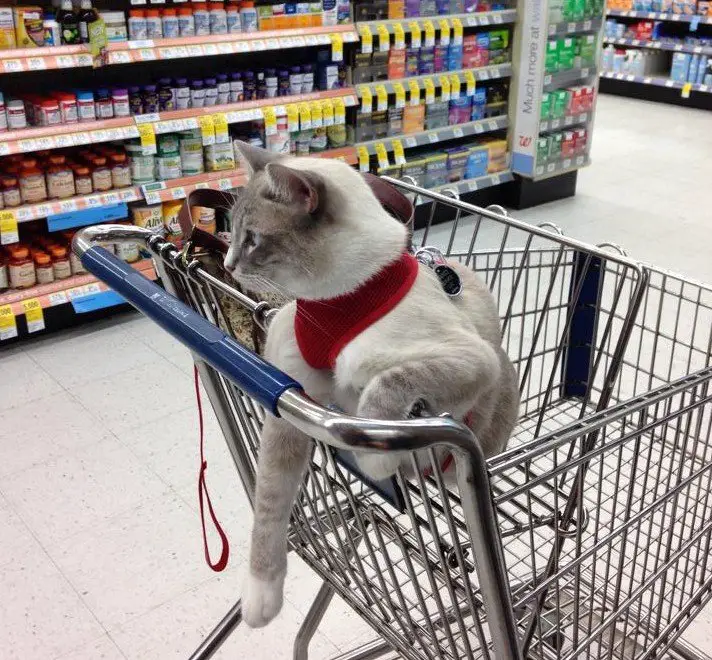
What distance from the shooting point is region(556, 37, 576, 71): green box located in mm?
4945

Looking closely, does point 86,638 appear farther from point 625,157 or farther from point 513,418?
point 625,157

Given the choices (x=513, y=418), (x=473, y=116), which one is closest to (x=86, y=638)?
(x=513, y=418)

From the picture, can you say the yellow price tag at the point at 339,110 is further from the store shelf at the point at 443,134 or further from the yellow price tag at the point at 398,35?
the yellow price tag at the point at 398,35

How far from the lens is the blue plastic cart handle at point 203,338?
85 centimetres

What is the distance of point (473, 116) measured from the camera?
16.3 feet

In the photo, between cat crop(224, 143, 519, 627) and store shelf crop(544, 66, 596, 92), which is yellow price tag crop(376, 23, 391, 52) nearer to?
store shelf crop(544, 66, 596, 92)

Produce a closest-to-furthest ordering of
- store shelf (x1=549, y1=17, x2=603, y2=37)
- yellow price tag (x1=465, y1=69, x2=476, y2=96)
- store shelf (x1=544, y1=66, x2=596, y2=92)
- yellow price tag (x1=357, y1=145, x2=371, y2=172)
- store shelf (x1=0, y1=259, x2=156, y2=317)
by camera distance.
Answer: store shelf (x1=0, y1=259, x2=156, y2=317) < yellow price tag (x1=357, y1=145, x2=371, y2=172) < yellow price tag (x1=465, y1=69, x2=476, y2=96) < store shelf (x1=549, y1=17, x2=603, y2=37) < store shelf (x1=544, y1=66, x2=596, y2=92)

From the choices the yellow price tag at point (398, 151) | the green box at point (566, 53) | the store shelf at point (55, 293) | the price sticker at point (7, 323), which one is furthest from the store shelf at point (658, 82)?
the price sticker at point (7, 323)

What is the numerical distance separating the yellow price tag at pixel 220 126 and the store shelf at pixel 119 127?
0.07ft

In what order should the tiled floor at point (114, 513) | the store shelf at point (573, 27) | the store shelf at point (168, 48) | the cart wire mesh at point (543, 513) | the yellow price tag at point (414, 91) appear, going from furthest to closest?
the store shelf at point (573, 27), the yellow price tag at point (414, 91), the store shelf at point (168, 48), the tiled floor at point (114, 513), the cart wire mesh at point (543, 513)

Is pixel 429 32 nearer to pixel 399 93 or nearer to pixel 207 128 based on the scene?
pixel 399 93

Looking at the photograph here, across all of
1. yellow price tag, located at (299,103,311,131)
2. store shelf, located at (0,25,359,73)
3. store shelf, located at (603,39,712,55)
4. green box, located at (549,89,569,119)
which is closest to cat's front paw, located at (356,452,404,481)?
store shelf, located at (0,25,359,73)

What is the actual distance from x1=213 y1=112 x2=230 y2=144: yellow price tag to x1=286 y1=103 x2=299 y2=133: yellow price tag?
348 millimetres

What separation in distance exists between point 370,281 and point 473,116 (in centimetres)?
408
